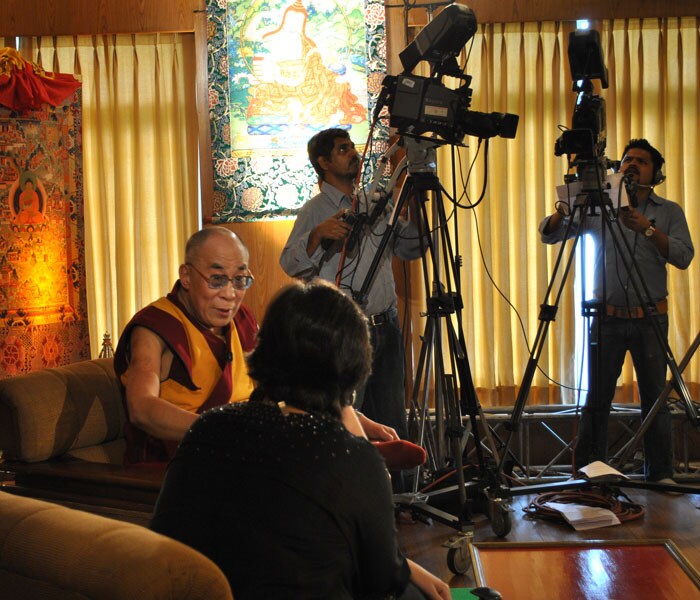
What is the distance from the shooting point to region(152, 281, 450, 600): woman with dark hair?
1218mm

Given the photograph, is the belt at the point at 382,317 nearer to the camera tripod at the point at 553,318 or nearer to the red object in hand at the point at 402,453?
the camera tripod at the point at 553,318

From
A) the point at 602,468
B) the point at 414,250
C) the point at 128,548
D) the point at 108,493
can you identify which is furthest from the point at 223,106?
the point at 128,548

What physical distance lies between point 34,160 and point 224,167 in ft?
3.20

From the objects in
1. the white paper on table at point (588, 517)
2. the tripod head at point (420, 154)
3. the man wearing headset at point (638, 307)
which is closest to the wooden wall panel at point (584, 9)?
the man wearing headset at point (638, 307)

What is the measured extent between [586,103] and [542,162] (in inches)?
52.1

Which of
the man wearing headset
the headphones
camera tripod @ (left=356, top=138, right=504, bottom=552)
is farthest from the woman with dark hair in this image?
the headphones

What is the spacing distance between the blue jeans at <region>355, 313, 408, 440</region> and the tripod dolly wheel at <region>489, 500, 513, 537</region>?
1.59 feet

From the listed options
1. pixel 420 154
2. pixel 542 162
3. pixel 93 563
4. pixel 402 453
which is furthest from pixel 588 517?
pixel 93 563

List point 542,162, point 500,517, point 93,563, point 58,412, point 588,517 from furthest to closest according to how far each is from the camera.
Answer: point 542,162 → point 588,517 → point 500,517 → point 58,412 → point 93,563

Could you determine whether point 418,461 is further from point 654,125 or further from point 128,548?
point 654,125

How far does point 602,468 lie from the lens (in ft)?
10.5

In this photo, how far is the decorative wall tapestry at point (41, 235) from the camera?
3861 mm

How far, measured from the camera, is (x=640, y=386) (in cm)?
368

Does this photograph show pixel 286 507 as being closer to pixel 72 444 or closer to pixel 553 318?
pixel 72 444
